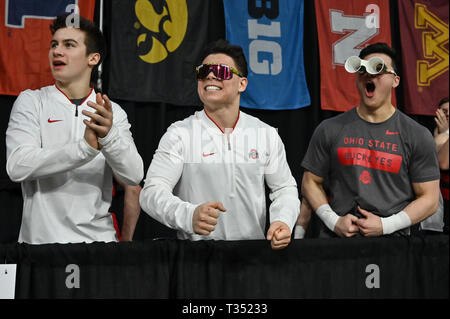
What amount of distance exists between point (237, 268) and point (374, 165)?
887 mm

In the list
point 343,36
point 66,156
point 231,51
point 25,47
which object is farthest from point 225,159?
point 343,36

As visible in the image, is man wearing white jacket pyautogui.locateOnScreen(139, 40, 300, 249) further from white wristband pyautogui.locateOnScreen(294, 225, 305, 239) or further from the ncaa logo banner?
the ncaa logo banner

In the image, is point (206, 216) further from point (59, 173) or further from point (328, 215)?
Answer: point (328, 215)

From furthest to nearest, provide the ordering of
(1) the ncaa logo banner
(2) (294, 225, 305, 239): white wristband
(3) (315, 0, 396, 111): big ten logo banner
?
(3) (315, 0, 396, 111): big ten logo banner → (1) the ncaa logo banner → (2) (294, 225, 305, 239): white wristband

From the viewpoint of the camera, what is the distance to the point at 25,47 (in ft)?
10.1

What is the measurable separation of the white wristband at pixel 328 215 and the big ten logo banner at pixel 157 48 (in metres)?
1.55

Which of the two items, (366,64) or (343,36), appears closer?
(366,64)

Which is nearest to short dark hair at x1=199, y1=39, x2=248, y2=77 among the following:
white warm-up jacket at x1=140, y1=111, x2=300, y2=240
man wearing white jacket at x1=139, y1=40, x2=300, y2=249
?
man wearing white jacket at x1=139, y1=40, x2=300, y2=249

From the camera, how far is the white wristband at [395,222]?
1981mm

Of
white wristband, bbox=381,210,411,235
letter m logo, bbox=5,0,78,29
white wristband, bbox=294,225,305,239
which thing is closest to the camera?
white wristband, bbox=381,210,411,235

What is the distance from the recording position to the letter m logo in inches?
120

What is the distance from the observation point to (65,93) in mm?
2115

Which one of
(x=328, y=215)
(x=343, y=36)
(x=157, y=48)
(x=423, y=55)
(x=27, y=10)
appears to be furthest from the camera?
(x=423, y=55)
